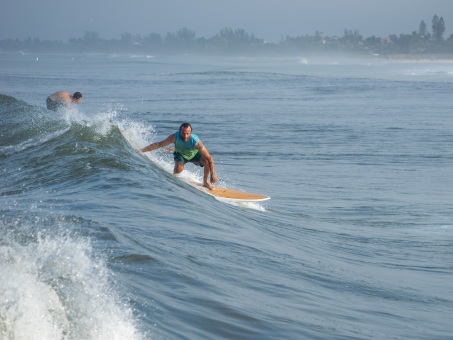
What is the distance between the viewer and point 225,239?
9977 mm

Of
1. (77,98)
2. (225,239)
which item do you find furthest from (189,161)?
(77,98)

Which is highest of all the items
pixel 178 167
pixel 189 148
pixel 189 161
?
pixel 189 148

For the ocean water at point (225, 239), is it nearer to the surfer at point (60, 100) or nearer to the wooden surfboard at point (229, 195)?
the wooden surfboard at point (229, 195)

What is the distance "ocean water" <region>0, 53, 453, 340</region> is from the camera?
A: 6391 mm

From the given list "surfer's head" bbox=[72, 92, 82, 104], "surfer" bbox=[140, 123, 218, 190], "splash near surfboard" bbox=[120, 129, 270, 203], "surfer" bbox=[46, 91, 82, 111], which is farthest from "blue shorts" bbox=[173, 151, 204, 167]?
"surfer" bbox=[46, 91, 82, 111]

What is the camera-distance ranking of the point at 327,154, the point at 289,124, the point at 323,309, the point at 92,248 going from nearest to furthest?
the point at 323,309 < the point at 92,248 < the point at 327,154 < the point at 289,124

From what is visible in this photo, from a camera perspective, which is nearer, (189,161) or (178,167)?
(189,161)

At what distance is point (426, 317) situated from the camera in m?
7.57

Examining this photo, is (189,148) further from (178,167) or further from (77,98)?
(77,98)

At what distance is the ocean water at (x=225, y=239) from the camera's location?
6391 millimetres

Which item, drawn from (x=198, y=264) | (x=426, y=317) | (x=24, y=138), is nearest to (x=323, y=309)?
(x=426, y=317)

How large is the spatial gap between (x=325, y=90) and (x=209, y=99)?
1155 cm

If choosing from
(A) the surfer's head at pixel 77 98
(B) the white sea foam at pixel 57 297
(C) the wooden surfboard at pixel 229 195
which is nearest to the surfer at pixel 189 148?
(C) the wooden surfboard at pixel 229 195

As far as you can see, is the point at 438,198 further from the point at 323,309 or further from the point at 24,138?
the point at 24,138
